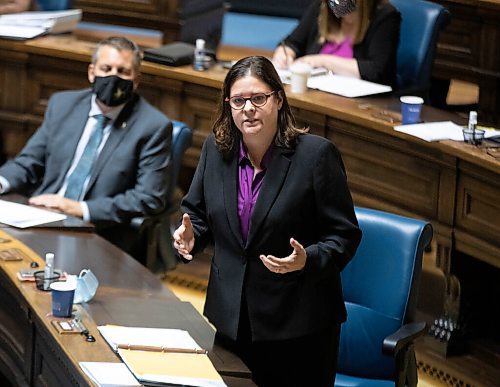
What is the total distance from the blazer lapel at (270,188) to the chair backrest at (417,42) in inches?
98.8

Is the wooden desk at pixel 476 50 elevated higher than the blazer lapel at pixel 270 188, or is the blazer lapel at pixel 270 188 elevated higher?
the blazer lapel at pixel 270 188

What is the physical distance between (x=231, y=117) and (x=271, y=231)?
0.36 m

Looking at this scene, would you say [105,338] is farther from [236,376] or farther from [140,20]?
[140,20]

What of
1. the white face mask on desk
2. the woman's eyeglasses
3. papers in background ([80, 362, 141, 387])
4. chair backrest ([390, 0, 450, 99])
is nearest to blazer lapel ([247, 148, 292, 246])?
the woman's eyeglasses

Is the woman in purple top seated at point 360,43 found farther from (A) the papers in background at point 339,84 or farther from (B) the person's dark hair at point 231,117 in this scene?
(B) the person's dark hair at point 231,117

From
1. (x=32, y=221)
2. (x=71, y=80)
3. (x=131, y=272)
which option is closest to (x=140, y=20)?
(x=71, y=80)

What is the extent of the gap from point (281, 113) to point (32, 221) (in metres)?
1.47

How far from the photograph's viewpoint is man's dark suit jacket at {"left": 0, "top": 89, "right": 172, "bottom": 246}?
5.01 m

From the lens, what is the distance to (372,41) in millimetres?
5824

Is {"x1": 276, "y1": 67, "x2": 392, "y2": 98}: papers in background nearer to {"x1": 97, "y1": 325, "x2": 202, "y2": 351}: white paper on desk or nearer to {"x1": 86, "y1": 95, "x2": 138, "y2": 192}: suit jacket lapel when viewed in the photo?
{"x1": 86, "y1": 95, "x2": 138, "y2": 192}: suit jacket lapel

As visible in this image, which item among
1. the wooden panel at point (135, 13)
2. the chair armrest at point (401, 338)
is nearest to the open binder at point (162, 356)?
the chair armrest at point (401, 338)

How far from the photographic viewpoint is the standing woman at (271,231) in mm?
3451

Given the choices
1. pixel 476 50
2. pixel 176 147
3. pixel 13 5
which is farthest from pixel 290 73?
pixel 13 5

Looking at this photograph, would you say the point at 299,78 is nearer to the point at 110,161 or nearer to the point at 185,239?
the point at 110,161
